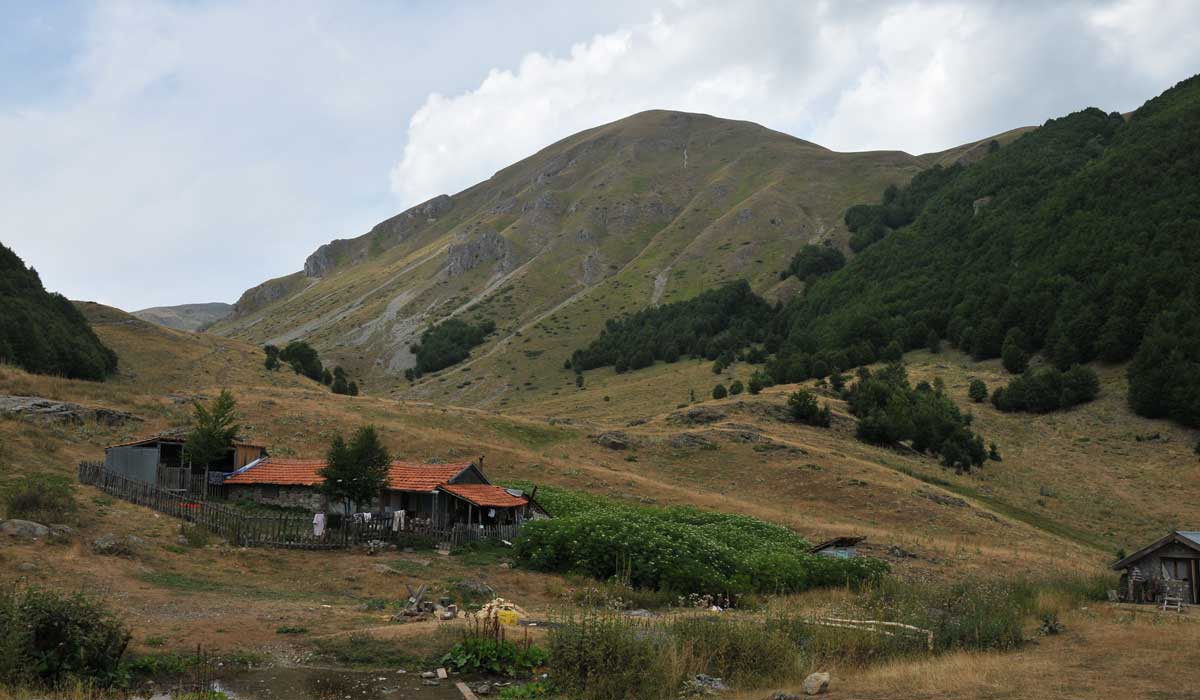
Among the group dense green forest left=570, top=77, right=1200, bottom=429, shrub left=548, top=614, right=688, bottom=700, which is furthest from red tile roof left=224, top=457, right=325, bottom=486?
dense green forest left=570, top=77, right=1200, bottom=429

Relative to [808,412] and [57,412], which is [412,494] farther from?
[808,412]

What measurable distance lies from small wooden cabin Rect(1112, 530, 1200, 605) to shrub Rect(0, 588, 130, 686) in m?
26.8

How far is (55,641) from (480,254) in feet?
531

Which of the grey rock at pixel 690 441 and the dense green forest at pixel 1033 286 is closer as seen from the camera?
the grey rock at pixel 690 441

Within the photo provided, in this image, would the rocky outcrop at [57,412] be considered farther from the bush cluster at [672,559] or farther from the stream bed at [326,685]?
the stream bed at [326,685]

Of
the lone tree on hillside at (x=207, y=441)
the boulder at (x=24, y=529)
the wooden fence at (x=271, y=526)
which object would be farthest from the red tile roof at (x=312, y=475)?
the boulder at (x=24, y=529)

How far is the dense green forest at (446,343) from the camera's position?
12350 cm

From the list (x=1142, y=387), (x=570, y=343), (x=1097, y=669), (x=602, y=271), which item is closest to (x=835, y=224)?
(x=602, y=271)

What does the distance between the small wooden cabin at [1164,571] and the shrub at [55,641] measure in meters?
26.8

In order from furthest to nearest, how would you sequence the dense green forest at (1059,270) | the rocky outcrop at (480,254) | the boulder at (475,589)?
the rocky outcrop at (480,254), the dense green forest at (1059,270), the boulder at (475,589)

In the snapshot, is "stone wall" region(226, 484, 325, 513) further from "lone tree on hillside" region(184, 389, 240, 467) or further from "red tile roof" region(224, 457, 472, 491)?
"lone tree on hillside" region(184, 389, 240, 467)

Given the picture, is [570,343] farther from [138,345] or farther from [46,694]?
[46,694]

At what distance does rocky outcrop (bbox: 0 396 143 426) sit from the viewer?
113 feet

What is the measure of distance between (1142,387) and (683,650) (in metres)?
71.3
